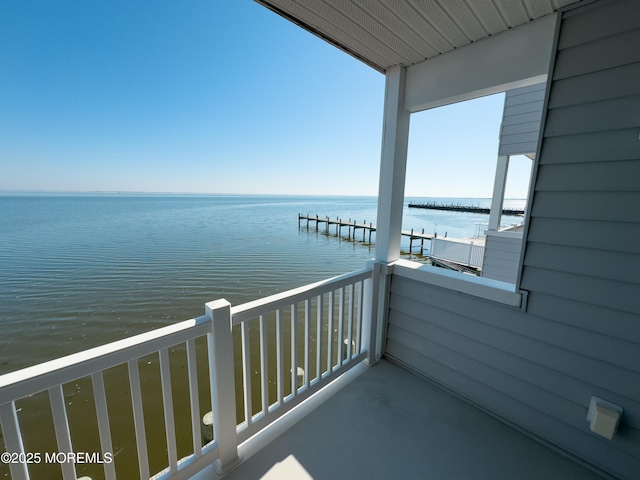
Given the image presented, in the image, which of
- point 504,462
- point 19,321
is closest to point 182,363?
point 504,462

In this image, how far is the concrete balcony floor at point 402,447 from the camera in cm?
133

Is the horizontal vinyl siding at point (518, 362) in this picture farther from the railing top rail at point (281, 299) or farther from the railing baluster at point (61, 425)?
the railing baluster at point (61, 425)

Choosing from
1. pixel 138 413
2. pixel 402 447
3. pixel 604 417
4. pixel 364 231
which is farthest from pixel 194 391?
pixel 364 231

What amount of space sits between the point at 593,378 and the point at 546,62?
170 centimetres

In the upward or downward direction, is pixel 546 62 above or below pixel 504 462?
above

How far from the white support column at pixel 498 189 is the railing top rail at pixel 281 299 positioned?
3879 mm

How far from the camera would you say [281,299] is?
1.46 meters

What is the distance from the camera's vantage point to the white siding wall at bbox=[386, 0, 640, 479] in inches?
46.4

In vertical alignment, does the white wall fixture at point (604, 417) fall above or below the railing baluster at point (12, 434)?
below

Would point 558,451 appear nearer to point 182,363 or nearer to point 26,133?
point 182,363

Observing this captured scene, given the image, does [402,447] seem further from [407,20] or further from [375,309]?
[407,20]

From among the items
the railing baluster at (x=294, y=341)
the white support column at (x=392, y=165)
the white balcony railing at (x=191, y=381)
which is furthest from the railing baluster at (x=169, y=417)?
the white support column at (x=392, y=165)

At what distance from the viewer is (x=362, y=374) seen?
6.91 ft

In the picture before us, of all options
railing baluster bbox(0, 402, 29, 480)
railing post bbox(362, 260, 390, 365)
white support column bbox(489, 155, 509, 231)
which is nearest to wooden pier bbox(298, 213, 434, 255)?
white support column bbox(489, 155, 509, 231)
